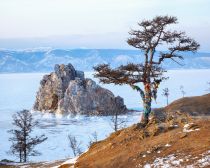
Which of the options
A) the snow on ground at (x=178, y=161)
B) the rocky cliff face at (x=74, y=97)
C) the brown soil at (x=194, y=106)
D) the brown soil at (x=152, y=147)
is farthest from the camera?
the rocky cliff face at (x=74, y=97)

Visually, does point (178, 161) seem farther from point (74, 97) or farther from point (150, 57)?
point (74, 97)

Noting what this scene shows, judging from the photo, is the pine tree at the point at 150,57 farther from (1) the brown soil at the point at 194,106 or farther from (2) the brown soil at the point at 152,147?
(1) the brown soil at the point at 194,106

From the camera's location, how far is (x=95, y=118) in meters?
142

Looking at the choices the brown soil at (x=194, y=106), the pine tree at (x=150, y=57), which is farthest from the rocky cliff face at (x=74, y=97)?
the pine tree at (x=150, y=57)

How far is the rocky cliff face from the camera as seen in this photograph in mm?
151250

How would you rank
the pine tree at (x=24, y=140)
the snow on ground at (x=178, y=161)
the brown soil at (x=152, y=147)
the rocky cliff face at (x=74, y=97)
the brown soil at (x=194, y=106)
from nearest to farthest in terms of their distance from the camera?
the snow on ground at (x=178, y=161)
the brown soil at (x=152, y=147)
the pine tree at (x=24, y=140)
the brown soil at (x=194, y=106)
the rocky cliff face at (x=74, y=97)

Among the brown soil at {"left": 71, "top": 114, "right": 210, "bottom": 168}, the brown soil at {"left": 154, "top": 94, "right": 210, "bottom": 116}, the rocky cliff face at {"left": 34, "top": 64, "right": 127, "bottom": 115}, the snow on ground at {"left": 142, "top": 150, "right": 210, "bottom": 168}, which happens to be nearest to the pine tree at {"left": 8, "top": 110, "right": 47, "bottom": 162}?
the brown soil at {"left": 154, "top": 94, "right": 210, "bottom": 116}

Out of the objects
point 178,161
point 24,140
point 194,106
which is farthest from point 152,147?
point 194,106

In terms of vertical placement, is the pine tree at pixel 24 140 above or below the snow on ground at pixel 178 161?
below

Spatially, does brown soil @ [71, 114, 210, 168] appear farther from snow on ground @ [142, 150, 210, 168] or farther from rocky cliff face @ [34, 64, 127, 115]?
rocky cliff face @ [34, 64, 127, 115]

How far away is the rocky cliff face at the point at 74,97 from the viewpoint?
151250 millimetres

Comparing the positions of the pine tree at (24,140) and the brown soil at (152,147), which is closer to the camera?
the brown soil at (152,147)

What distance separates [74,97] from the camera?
6019 inches

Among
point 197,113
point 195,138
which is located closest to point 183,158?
point 195,138
